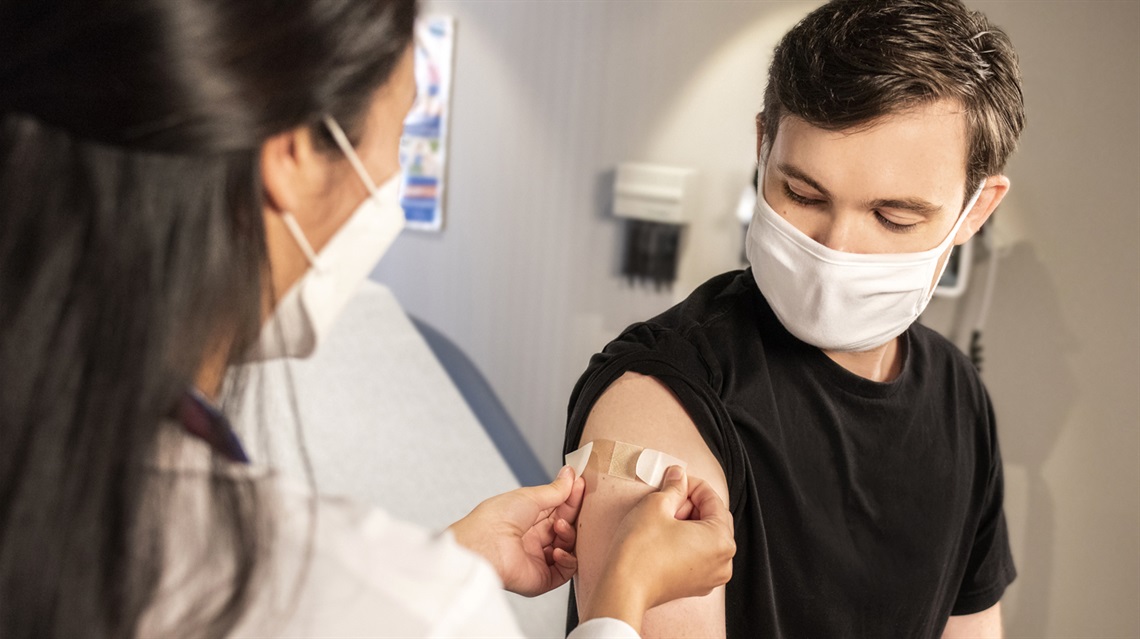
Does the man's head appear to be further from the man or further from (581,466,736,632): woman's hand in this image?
(581,466,736,632): woman's hand

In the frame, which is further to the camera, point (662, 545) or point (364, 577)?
point (662, 545)

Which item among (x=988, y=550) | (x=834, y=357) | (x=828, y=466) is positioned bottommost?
(x=988, y=550)

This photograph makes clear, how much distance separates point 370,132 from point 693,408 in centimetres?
47

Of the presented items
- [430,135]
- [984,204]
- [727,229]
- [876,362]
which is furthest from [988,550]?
[430,135]

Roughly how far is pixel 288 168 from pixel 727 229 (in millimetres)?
1927

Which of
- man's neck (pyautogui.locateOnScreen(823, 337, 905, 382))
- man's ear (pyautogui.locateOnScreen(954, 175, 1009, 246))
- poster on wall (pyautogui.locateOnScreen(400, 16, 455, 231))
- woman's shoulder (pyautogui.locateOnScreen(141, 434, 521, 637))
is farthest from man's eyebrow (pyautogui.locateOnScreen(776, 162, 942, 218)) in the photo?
poster on wall (pyautogui.locateOnScreen(400, 16, 455, 231))

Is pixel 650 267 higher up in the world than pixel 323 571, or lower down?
lower down

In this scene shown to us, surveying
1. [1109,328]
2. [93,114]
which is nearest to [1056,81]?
[1109,328]

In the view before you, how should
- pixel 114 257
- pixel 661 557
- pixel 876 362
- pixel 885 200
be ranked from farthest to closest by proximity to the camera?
pixel 876 362 < pixel 885 200 < pixel 661 557 < pixel 114 257

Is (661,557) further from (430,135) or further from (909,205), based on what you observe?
(430,135)

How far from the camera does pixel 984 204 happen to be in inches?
46.6

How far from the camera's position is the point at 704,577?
2.89ft

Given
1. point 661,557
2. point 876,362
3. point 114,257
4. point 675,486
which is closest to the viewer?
point 114,257

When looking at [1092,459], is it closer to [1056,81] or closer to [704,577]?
[1056,81]
